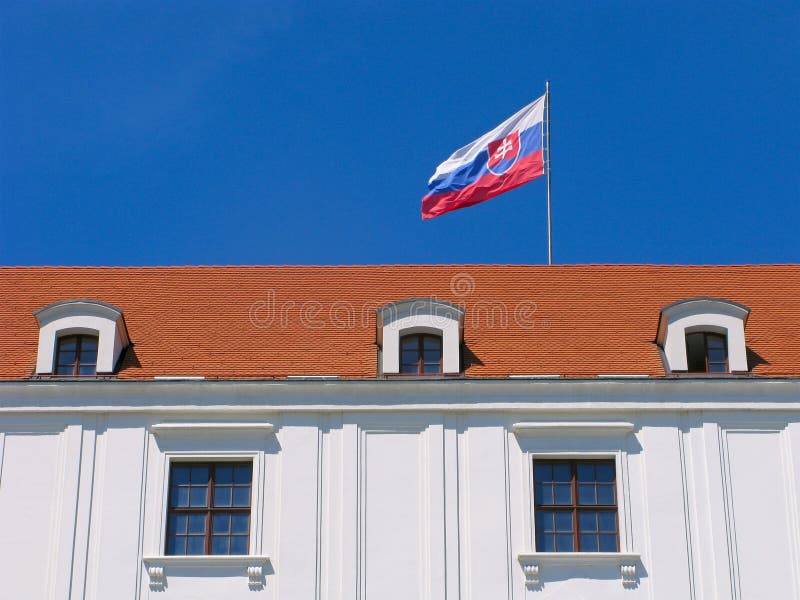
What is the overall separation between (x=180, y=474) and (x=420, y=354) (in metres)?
4.93

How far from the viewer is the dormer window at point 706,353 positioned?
29188 millimetres

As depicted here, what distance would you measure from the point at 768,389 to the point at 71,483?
1234 cm

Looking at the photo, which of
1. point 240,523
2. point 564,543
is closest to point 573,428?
point 564,543

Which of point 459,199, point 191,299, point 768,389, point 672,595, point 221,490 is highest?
point 459,199

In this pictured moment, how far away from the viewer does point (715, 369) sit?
2919 cm

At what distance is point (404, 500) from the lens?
27.6m

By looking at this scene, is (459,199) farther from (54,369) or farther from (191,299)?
(54,369)

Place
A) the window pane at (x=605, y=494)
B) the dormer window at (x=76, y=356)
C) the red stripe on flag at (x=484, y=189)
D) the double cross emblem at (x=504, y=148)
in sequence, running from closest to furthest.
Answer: the window pane at (x=605, y=494), the dormer window at (x=76, y=356), the red stripe on flag at (x=484, y=189), the double cross emblem at (x=504, y=148)

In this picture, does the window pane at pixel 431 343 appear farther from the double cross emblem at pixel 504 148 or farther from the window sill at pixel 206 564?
the double cross emblem at pixel 504 148

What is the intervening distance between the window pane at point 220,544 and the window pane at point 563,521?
5.66 meters

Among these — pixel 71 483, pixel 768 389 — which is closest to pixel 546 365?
pixel 768 389

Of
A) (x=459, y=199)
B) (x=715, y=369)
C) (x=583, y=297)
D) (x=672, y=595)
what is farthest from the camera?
(x=459, y=199)

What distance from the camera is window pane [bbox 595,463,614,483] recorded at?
91.3 feet

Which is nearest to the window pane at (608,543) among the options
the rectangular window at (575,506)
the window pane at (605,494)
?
the rectangular window at (575,506)
